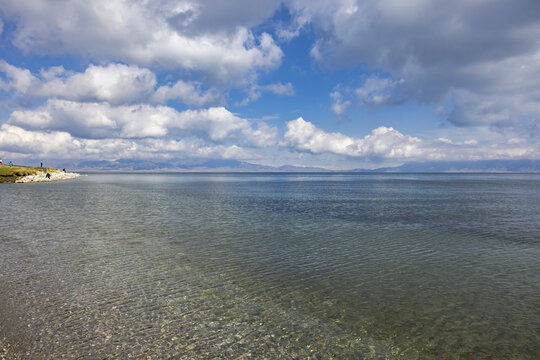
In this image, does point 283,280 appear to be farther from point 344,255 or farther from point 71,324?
point 71,324

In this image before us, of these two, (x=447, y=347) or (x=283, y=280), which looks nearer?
(x=447, y=347)

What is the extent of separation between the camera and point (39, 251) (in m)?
22.3

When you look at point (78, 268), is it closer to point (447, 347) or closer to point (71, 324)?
point (71, 324)

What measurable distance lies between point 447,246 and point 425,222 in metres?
12.2

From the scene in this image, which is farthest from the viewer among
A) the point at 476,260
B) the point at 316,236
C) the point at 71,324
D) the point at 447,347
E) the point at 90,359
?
the point at 316,236

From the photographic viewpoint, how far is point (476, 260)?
21.2m

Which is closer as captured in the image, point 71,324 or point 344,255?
point 71,324

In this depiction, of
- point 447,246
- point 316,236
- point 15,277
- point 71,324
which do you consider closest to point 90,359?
point 71,324

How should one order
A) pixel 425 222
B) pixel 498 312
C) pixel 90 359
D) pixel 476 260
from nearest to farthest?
pixel 90 359, pixel 498 312, pixel 476 260, pixel 425 222

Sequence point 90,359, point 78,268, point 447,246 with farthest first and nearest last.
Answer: point 447,246 → point 78,268 → point 90,359

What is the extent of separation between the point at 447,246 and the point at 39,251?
102ft

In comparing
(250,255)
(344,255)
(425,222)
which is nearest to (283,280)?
(250,255)

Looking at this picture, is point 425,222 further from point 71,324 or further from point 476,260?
point 71,324

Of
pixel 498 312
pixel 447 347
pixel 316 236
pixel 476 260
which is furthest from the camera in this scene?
pixel 316 236
